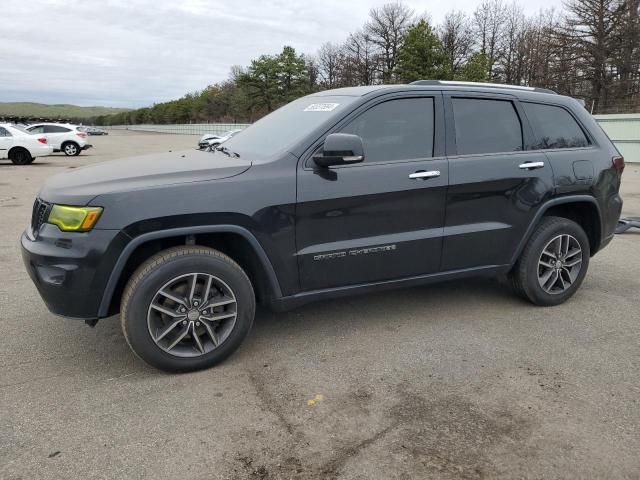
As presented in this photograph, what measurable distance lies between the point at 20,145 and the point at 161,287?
62.9 feet

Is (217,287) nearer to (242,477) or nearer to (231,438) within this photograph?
(231,438)

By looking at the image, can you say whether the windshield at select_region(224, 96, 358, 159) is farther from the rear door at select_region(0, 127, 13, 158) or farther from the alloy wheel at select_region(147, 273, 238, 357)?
the rear door at select_region(0, 127, 13, 158)

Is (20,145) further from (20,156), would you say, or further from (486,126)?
(486,126)

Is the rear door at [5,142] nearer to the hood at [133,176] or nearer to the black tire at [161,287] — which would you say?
the hood at [133,176]

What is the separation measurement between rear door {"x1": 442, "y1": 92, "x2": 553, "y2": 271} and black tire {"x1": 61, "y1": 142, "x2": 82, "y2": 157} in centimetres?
2483

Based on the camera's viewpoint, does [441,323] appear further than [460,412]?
Yes

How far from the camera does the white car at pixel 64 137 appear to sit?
79.9 feet

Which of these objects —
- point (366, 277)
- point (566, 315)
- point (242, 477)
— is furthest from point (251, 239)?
point (566, 315)

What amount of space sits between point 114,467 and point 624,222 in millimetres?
7292

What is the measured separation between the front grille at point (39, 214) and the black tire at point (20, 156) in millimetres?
18486

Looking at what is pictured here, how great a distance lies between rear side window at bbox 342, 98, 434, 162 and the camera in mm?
3664

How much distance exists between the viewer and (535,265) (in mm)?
4301

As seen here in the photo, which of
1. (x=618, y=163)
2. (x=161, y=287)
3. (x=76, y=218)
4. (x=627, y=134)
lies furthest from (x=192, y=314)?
(x=627, y=134)

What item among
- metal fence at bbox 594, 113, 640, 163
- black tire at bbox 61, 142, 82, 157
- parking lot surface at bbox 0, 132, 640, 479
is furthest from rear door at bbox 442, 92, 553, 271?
black tire at bbox 61, 142, 82, 157
